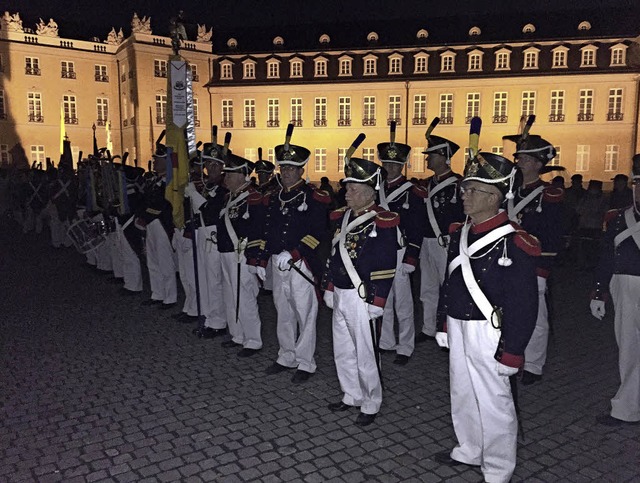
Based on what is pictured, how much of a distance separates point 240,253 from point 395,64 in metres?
38.9

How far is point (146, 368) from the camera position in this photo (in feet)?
21.6

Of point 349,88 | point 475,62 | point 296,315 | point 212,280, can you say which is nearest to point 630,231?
point 296,315

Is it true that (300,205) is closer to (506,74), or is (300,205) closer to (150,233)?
(150,233)

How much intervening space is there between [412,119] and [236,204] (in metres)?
37.8

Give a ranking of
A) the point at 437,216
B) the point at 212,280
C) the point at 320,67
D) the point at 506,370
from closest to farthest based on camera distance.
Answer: the point at 506,370, the point at 437,216, the point at 212,280, the point at 320,67

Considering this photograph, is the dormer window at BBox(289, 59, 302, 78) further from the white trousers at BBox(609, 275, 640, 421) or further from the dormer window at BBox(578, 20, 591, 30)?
the white trousers at BBox(609, 275, 640, 421)

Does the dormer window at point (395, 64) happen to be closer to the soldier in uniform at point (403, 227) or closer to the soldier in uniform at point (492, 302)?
the soldier in uniform at point (403, 227)

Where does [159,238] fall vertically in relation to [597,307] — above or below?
above

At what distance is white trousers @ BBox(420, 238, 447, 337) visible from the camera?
740 cm

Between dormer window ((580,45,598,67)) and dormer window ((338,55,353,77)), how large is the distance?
16.5 metres

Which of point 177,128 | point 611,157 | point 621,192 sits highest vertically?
point 611,157

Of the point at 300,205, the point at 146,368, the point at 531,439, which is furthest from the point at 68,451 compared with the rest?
the point at 531,439

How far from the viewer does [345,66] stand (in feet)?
143

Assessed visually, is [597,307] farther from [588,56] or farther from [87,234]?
[588,56]
